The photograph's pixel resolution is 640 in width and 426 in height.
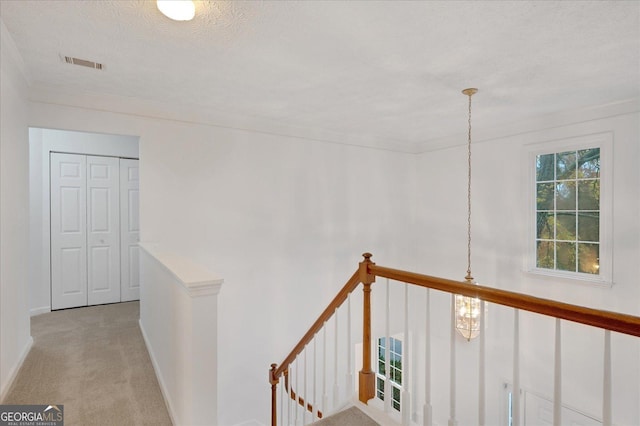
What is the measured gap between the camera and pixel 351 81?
3.09m

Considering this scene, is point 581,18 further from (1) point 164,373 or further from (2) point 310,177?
(1) point 164,373

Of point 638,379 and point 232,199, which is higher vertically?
point 232,199

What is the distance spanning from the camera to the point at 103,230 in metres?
4.84

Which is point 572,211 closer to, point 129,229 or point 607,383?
point 607,383

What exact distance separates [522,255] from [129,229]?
5493mm

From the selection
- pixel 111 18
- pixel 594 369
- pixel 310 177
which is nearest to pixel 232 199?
pixel 310 177

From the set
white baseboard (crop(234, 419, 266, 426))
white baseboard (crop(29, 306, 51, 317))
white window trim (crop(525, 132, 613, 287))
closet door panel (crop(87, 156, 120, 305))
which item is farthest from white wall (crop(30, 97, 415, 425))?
white window trim (crop(525, 132, 613, 287))

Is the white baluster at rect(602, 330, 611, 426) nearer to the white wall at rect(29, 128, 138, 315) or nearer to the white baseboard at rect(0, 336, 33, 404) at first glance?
the white baseboard at rect(0, 336, 33, 404)

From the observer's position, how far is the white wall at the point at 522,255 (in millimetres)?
3498

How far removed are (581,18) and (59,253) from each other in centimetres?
590

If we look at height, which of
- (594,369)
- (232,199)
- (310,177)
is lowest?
(594,369)

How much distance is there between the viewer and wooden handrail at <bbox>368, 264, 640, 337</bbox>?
44.9 inches

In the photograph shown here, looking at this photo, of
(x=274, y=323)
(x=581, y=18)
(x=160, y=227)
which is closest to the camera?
(x=581, y=18)

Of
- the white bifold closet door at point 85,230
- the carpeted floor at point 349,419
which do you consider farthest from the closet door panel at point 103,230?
the carpeted floor at point 349,419
